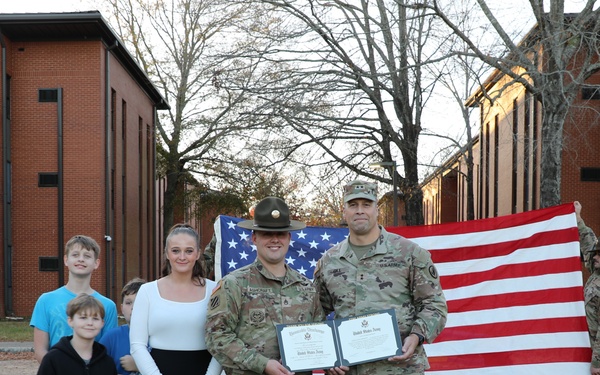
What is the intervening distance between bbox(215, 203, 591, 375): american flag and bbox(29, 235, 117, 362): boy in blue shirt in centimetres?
383

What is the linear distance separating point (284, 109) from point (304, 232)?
41.5 ft

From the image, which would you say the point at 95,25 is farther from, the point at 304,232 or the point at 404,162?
the point at 304,232

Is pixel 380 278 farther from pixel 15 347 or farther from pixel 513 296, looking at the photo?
pixel 15 347

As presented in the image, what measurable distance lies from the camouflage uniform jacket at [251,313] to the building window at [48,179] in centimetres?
2522

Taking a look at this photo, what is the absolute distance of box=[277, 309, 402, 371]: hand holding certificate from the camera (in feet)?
14.6

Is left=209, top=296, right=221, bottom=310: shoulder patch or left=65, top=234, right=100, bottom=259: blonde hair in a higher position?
left=65, top=234, right=100, bottom=259: blonde hair

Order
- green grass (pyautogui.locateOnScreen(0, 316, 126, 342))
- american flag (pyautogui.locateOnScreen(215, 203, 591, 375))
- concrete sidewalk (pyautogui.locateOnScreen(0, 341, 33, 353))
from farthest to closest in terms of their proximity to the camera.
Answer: green grass (pyautogui.locateOnScreen(0, 316, 126, 342)) → concrete sidewalk (pyautogui.locateOnScreen(0, 341, 33, 353)) → american flag (pyautogui.locateOnScreen(215, 203, 591, 375))

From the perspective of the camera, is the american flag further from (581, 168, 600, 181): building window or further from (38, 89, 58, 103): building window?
(38, 89, 58, 103): building window

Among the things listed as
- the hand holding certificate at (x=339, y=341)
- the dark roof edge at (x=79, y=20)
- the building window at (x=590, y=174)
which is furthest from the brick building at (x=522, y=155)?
the hand holding certificate at (x=339, y=341)

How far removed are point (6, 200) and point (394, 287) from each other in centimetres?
2533

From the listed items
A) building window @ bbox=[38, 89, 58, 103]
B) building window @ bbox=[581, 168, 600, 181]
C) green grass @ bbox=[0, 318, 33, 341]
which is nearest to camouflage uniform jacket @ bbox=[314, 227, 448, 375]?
green grass @ bbox=[0, 318, 33, 341]

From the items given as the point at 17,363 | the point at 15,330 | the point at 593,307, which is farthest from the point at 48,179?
the point at 593,307

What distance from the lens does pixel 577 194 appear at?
26.8 meters

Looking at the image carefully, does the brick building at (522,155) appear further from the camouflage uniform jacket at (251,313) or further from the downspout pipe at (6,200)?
the downspout pipe at (6,200)
